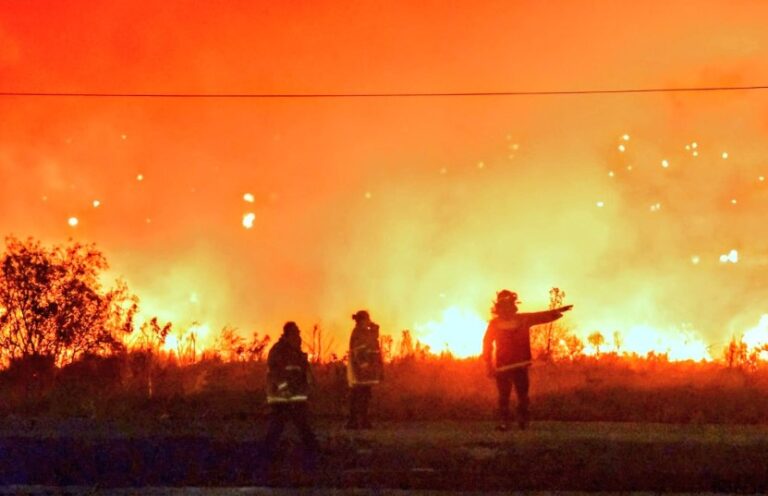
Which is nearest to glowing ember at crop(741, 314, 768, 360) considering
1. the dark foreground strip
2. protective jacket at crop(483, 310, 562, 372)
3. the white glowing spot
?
the white glowing spot

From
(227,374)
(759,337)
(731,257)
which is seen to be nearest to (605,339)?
(759,337)

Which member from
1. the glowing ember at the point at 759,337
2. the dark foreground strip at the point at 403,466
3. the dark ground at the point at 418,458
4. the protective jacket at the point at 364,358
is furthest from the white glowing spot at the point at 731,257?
the protective jacket at the point at 364,358

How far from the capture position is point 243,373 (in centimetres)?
1716

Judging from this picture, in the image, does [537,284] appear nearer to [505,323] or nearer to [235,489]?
[505,323]

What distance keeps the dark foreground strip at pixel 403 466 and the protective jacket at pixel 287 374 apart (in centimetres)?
76

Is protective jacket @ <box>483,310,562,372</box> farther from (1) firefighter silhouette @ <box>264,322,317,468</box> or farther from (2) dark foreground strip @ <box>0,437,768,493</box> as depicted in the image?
→ (1) firefighter silhouette @ <box>264,322,317,468</box>

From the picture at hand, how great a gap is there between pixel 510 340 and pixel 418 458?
2.25 meters

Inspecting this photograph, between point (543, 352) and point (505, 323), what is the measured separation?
8552mm

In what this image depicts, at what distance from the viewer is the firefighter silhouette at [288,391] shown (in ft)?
31.6

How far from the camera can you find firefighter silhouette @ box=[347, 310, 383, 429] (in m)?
11.5

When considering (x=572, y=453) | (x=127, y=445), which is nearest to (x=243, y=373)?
(x=127, y=445)

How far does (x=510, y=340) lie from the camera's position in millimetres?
11117

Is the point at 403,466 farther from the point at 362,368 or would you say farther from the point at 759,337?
the point at 759,337

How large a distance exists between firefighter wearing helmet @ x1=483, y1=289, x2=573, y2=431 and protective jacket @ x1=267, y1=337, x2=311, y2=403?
2661mm
